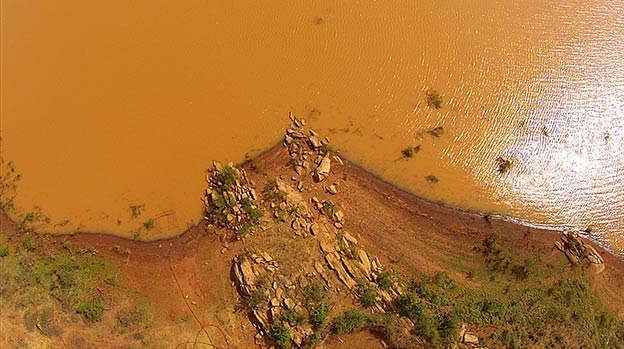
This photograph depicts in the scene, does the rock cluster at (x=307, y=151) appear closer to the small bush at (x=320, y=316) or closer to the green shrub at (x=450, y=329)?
the small bush at (x=320, y=316)

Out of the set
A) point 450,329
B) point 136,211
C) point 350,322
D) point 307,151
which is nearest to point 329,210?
point 307,151

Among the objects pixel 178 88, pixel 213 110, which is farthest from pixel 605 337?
pixel 178 88

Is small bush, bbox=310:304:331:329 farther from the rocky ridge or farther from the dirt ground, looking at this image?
the dirt ground

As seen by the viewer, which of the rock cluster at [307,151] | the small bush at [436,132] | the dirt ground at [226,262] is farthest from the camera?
the small bush at [436,132]

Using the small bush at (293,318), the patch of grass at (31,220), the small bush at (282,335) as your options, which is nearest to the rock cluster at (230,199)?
the small bush at (293,318)

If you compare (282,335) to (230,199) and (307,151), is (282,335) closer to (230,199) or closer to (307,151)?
(230,199)

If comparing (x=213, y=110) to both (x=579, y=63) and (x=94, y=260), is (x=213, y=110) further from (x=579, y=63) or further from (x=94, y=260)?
(x=579, y=63)
